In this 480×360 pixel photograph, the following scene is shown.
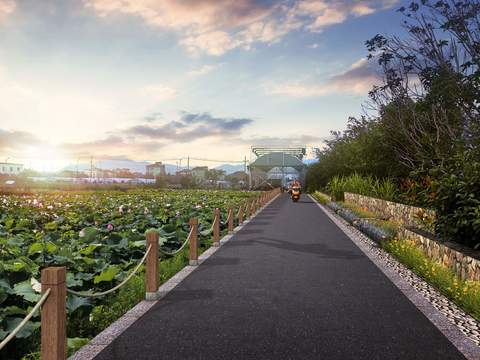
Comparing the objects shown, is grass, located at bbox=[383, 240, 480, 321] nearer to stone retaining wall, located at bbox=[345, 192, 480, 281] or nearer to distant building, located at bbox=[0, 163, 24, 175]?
stone retaining wall, located at bbox=[345, 192, 480, 281]

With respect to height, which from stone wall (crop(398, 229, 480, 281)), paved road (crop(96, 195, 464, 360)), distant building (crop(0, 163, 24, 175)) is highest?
distant building (crop(0, 163, 24, 175))

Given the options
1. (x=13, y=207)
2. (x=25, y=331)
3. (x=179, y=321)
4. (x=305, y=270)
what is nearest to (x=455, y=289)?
(x=305, y=270)

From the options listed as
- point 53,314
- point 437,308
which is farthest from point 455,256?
point 53,314

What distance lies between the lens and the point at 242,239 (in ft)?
42.6

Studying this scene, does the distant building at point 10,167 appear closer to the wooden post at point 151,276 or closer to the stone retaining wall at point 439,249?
the stone retaining wall at point 439,249

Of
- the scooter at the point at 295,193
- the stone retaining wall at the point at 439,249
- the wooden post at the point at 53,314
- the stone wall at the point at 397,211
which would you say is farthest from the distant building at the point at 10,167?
the wooden post at the point at 53,314

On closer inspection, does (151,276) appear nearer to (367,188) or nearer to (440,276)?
(440,276)

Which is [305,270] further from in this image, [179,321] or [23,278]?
[23,278]

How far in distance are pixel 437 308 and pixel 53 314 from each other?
4663mm

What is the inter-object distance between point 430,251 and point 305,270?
2.48 meters

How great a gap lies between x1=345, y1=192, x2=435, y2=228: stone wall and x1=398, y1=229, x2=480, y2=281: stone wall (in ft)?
4.91

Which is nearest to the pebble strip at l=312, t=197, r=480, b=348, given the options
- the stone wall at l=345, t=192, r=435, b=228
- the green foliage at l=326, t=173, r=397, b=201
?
the stone wall at l=345, t=192, r=435, b=228

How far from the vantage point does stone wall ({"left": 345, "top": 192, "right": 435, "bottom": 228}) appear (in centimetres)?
1093

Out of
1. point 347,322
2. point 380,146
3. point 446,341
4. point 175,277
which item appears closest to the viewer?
point 446,341
